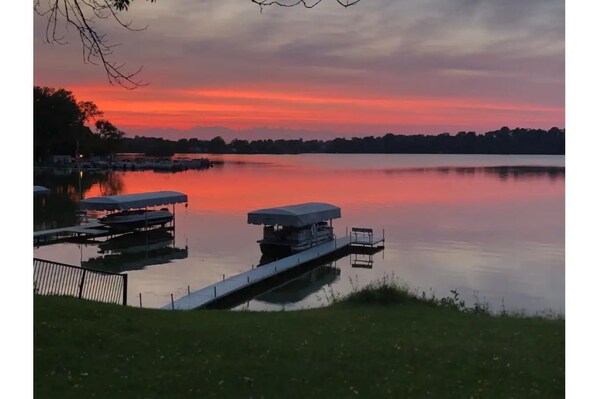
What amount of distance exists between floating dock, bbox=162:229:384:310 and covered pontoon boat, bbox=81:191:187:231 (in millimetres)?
12992

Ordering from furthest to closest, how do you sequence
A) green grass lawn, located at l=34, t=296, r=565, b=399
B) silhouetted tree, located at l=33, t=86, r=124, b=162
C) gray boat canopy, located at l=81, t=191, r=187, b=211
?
silhouetted tree, located at l=33, t=86, r=124, b=162
gray boat canopy, located at l=81, t=191, r=187, b=211
green grass lawn, located at l=34, t=296, r=565, b=399

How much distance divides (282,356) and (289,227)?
22346mm

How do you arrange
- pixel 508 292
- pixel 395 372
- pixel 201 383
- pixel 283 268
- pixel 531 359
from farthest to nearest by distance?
pixel 283 268 → pixel 508 292 → pixel 531 359 → pixel 395 372 → pixel 201 383

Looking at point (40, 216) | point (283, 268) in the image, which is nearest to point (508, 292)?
point (283, 268)

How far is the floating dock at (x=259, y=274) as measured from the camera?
17.5 meters

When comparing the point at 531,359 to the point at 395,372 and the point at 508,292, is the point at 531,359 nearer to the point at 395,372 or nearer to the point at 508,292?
the point at 395,372

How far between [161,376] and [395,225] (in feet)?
119

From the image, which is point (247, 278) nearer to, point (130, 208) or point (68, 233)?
point (130, 208)

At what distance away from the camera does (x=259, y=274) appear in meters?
22.3

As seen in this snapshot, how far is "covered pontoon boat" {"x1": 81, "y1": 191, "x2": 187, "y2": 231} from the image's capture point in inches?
1369

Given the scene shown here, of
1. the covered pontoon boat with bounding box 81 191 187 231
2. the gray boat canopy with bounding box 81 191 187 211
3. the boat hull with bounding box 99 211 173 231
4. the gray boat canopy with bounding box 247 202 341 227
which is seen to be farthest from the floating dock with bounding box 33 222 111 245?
the gray boat canopy with bounding box 247 202 341 227

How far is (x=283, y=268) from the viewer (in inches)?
942

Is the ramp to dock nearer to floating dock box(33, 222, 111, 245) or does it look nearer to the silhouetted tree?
floating dock box(33, 222, 111, 245)

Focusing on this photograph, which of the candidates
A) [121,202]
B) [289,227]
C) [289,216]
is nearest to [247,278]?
[289,216]
